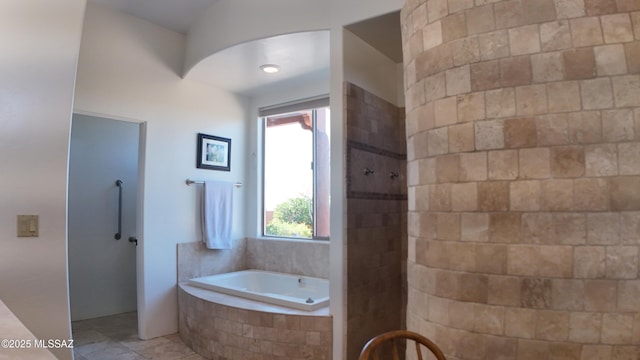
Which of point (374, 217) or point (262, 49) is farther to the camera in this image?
point (262, 49)

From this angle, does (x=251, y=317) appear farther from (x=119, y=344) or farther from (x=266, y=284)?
(x=119, y=344)

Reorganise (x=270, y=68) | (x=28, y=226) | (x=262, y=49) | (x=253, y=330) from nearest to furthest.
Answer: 1. (x=28, y=226)
2. (x=253, y=330)
3. (x=262, y=49)
4. (x=270, y=68)

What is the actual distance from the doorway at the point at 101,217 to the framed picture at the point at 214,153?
65 cm

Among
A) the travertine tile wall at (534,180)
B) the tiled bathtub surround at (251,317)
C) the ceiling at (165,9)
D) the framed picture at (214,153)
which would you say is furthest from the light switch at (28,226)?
the ceiling at (165,9)

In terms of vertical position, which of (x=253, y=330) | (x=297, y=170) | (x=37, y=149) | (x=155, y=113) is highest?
(x=155, y=113)

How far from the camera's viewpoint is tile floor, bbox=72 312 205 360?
308 cm

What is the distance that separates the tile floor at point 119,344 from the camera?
10.1ft

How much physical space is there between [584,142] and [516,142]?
21 centimetres

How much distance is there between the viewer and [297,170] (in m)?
4.17

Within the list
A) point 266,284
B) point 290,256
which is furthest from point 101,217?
point 290,256

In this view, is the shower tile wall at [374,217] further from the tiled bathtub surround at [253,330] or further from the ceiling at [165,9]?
the ceiling at [165,9]

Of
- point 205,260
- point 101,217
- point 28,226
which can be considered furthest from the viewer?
point 101,217

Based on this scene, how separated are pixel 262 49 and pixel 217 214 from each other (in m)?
1.76

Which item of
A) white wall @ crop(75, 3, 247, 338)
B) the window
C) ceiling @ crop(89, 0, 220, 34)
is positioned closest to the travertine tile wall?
the window
